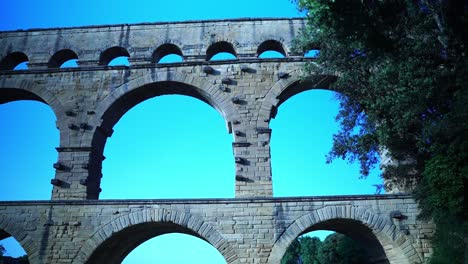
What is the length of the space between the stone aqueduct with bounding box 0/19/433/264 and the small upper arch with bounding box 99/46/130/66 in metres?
0.04

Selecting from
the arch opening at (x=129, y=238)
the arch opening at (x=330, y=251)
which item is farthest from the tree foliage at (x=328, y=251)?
the arch opening at (x=129, y=238)

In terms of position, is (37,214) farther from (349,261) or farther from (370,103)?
(349,261)

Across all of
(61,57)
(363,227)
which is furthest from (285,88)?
(61,57)

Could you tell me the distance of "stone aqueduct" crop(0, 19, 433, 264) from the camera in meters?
9.66

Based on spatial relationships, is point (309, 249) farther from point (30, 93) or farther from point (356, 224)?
point (30, 93)

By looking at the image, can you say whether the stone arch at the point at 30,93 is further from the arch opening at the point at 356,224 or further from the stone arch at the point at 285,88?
the arch opening at the point at 356,224

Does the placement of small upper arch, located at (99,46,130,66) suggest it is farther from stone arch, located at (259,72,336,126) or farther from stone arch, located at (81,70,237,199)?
stone arch, located at (259,72,336,126)

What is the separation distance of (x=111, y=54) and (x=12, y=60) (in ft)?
12.3

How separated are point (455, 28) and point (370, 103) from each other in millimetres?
2687

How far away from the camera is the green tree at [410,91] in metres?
8.22

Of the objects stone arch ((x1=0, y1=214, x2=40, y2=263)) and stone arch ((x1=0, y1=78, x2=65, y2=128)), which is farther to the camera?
stone arch ((x1=0, y1=78, x2=65, y2=128))

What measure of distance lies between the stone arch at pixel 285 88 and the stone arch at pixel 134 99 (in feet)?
3.42

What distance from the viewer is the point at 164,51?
1359cm

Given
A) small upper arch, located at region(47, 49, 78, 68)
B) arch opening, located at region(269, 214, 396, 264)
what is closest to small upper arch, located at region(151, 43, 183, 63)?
small upper arch, located at region(47, 49, 78, 68)
